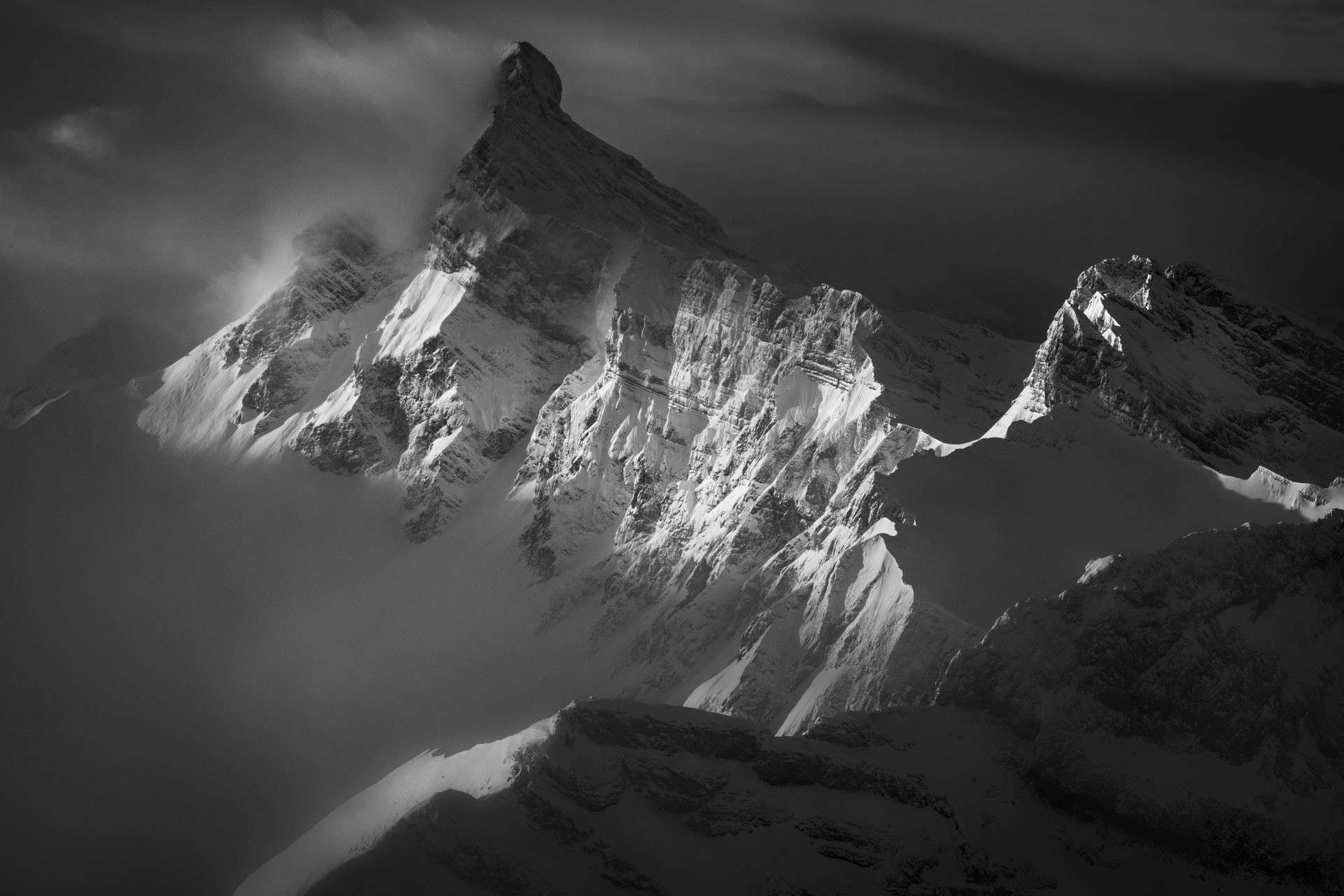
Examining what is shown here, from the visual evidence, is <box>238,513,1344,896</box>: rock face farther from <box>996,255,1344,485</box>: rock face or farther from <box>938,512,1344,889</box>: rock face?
<box>996,255,1344,485</box>: rock face

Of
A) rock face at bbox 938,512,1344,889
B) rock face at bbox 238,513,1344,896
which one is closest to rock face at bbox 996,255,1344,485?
rock face at bbox 938,512,1344,889

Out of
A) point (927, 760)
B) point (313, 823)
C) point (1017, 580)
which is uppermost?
point (1017, 580)

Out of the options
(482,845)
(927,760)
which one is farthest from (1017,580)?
(482,845)

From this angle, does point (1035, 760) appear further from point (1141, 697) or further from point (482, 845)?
point (482, 845)

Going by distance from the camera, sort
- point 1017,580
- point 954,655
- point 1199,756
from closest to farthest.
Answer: point 1199,756, point 954,655, point 1017,580

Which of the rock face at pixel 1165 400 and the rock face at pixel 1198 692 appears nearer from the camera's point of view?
the rock face at pixel 1198 692

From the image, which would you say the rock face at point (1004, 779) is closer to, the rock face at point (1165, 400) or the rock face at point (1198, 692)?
the rock face at point (1198, 692)

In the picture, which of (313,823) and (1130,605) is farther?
(313,823)

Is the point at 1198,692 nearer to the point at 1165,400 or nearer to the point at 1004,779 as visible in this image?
Answer: the point at 1004,779

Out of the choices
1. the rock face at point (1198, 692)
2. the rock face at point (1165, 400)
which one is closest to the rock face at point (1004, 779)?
the rock face at point (1198, 692)
